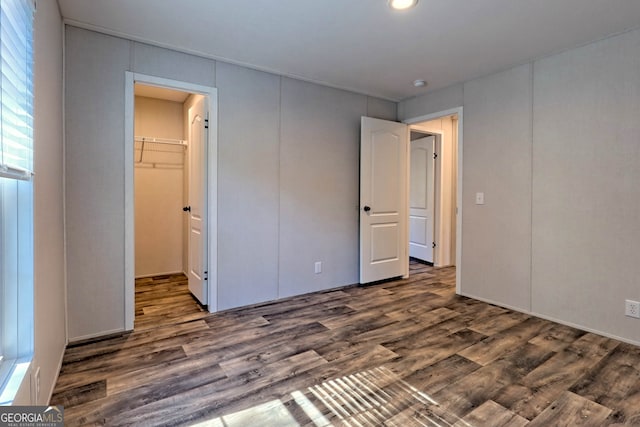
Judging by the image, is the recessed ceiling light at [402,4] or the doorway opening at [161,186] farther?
the doorway opening at [161,186]

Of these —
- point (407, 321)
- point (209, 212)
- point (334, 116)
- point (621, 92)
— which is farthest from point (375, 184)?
point (621, 92)

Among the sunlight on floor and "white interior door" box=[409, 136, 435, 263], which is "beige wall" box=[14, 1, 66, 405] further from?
"white interior door" box=[409, 136, 435, 263]

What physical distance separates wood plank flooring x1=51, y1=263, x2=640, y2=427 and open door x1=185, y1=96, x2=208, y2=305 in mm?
406

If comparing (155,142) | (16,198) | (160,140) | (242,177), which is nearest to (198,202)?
(242,177)

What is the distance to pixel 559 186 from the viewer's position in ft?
9.68

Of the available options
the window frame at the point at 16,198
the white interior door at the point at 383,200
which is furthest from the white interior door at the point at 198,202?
the white interior door at the point at 383,200

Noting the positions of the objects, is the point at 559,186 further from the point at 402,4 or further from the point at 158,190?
the point at 158,190

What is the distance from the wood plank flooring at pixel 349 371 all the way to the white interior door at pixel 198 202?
0.40 m

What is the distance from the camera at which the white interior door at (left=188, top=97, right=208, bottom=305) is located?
3254mm

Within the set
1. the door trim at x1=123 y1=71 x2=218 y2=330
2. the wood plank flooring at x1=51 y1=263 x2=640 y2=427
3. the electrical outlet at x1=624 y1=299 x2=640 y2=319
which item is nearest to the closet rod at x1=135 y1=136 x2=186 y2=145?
the door trim at x1=123 y1=71 x2=218 y2=330

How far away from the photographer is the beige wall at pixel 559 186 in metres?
2.59

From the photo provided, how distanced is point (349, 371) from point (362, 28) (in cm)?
250

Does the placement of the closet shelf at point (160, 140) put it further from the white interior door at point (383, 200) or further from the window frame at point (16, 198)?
the window frame at point (16, 198)

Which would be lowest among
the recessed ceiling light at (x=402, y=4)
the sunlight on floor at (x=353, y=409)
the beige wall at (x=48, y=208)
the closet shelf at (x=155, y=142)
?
the sunlight on floor at (x=353, y=409)
